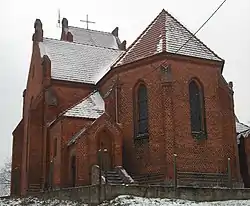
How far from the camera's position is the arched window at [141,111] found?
26.0 metres

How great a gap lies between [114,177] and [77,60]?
12.8m

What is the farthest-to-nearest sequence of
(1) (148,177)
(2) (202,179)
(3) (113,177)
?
(1) (148,177) < (2) (202,179) < (3) (113,177)

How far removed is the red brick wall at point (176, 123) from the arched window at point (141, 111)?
35 cm

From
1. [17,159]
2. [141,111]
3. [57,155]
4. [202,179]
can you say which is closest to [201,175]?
[202,179]

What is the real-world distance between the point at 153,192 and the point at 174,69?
9.46 metres

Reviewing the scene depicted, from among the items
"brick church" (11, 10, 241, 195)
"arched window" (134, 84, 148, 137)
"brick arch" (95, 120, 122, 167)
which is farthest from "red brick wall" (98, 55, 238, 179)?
"brick arch" (95, 120, 122, 167)

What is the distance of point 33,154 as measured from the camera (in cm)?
2984

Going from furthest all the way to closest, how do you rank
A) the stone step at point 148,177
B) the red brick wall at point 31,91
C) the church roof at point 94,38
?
the church roof at point 94,38, the red brick wall at point 31,91, the stone step at point 148,177

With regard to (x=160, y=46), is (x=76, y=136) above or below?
below

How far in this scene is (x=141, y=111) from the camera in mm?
26438

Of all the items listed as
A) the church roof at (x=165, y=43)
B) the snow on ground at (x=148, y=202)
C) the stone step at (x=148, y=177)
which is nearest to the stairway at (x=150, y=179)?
the stone step at (x=148, y=177)

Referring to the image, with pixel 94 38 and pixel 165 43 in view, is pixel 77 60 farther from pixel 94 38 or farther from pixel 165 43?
pixel 94 38

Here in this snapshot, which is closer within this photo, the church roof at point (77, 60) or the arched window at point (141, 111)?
the arched window at point (141, 111)

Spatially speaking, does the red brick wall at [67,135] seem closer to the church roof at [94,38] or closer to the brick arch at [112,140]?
the brick arch at [112,140]
